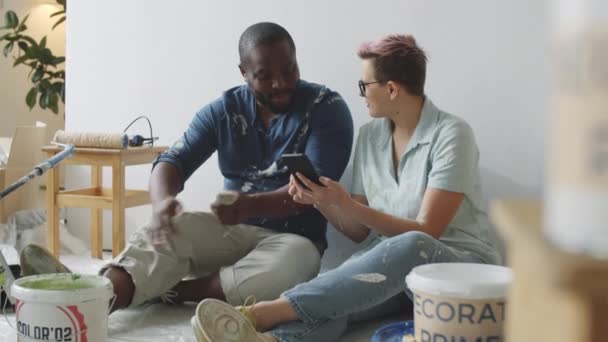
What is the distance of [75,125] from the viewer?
9.25 ft

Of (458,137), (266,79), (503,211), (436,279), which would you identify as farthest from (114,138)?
(503,211)

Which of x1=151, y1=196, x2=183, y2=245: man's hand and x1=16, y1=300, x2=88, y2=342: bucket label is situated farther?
x1=151, y1=196, x2=183, y2=245: man's hand

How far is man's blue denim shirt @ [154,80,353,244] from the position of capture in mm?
2074

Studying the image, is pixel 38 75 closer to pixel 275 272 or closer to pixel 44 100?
pixel 44 100

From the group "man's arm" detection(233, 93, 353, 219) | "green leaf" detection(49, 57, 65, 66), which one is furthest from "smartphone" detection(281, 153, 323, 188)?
"green leaf" detection(49, 57, 65, 66)

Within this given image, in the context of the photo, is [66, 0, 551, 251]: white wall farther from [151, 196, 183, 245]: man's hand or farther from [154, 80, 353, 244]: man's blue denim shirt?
[151, 196, 183, 245]: man's hand

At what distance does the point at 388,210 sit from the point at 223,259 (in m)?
0.48

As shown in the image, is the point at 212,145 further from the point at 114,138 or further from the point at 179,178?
the point at 114,138

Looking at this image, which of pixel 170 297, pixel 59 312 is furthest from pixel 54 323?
pixel 170 297

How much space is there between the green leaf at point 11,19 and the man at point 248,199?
2.67 meters

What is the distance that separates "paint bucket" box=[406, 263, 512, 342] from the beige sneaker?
37 cm

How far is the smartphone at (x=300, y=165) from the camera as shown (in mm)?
1670

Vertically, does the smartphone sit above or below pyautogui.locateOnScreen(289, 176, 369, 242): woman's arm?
above

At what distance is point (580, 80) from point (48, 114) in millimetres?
4781
